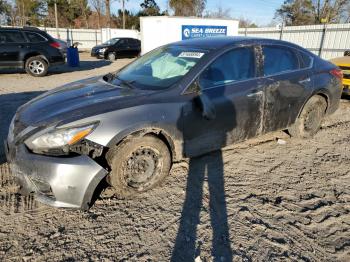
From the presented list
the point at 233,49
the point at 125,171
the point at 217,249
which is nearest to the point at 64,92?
the point at 125,171

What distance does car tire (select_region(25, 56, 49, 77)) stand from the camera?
1130 cm

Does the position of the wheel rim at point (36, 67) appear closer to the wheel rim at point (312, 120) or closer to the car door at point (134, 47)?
the wheel rim at point (312, 120)

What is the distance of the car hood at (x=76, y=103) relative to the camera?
2809 mm

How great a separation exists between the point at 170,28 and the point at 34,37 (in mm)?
6136

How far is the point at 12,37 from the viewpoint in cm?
1095

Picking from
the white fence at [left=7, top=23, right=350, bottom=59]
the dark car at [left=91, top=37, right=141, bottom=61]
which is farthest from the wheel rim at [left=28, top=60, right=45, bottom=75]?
the white fence at [left=7, top=23, right=350, bottom=59]

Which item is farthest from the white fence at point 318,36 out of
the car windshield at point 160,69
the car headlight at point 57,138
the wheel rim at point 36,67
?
the car headlight at point 57,138

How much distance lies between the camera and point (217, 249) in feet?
7.96

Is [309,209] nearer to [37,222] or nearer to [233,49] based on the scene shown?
[233,49]

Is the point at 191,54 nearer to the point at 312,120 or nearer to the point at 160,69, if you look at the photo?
the point at 160,69

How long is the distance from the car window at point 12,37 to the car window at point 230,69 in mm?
10154

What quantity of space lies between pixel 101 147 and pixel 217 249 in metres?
1.35

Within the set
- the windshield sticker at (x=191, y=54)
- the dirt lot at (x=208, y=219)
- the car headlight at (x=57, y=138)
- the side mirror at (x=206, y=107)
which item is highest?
the windshield sticker at (x=191, y=54)

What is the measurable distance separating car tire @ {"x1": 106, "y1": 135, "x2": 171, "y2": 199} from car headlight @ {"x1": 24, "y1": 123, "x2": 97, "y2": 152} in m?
0.34
